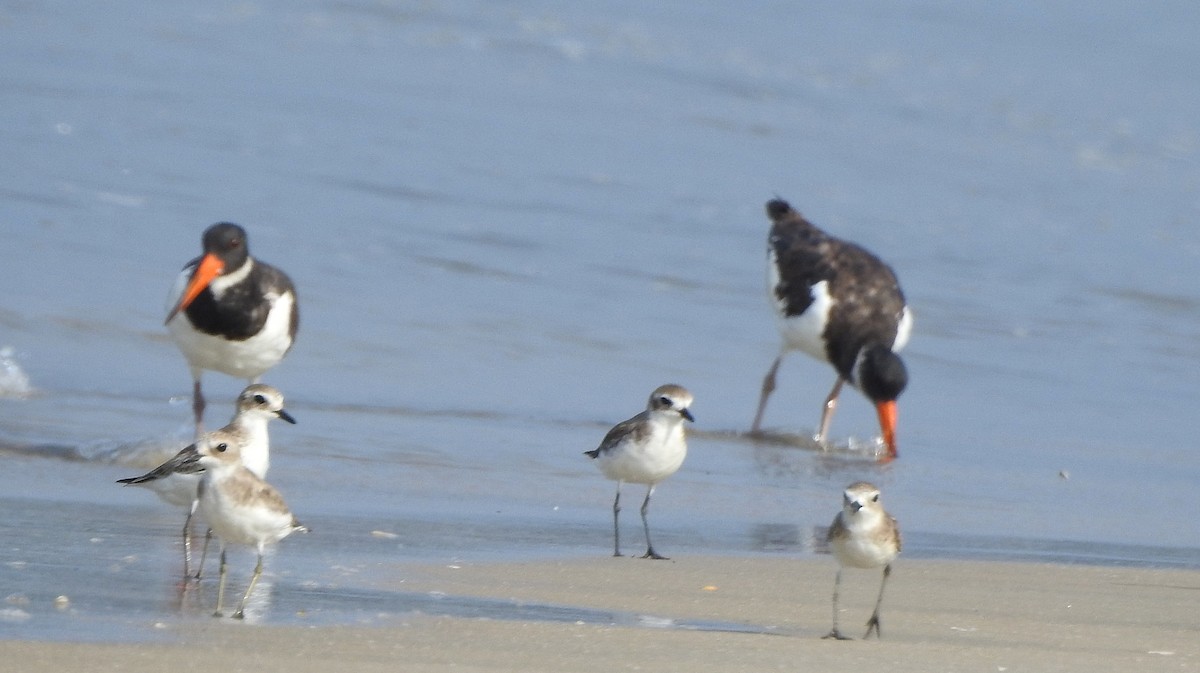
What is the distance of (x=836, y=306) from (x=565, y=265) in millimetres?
3298

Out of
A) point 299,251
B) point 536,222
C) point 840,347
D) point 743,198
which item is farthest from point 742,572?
point 743,198

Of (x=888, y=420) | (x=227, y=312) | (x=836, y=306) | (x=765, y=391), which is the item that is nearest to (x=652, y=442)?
(x=227, y=312)

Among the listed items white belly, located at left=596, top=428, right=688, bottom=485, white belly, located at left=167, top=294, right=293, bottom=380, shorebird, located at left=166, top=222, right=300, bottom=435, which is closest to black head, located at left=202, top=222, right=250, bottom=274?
shorebird, located at left=166, top=222, right=300, bottom=435

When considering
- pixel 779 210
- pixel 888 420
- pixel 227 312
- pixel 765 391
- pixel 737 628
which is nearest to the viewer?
pixel 737 628

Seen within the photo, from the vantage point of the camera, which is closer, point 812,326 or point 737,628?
point 737,628

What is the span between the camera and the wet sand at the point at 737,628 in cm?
460

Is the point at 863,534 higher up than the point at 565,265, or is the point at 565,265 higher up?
the point at 565,265

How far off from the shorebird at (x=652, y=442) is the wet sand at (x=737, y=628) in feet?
1.30

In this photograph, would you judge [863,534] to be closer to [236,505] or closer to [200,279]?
[236,505]

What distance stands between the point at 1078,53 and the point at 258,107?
1384 centimetres

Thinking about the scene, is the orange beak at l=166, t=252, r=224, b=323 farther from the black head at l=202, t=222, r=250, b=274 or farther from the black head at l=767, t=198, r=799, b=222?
the black head at l=767, t=198, r=799, b=222

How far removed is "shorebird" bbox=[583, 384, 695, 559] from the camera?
6.74 meters

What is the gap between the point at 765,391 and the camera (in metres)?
10.6

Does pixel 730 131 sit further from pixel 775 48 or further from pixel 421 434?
pixel 421 434
